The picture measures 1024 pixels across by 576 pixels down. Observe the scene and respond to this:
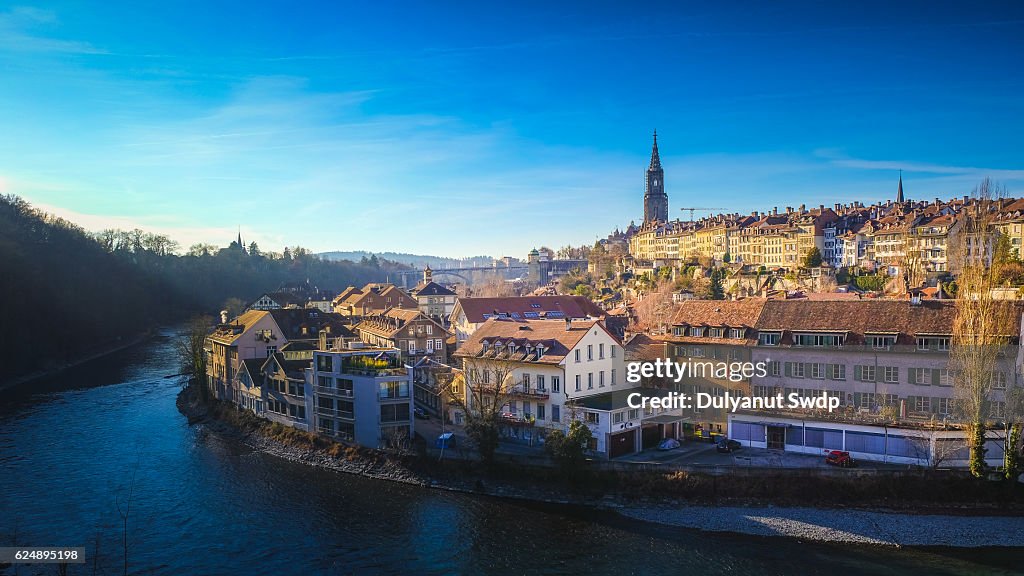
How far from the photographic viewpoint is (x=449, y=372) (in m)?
38.0

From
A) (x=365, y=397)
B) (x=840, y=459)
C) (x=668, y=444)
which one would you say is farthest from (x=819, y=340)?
(x=365, y=397)

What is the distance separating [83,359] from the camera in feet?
207

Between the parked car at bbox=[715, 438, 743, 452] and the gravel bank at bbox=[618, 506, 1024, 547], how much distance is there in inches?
155

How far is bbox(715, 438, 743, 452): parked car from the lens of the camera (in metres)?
28.3

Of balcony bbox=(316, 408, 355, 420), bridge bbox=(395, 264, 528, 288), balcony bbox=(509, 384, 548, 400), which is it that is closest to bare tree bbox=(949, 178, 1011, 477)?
balcony bbox=(509, 384, 548, 400)

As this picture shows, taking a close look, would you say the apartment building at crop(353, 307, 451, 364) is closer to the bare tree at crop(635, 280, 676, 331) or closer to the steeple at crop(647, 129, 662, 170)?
the bare tree at crop(635, 280, 676, 331)

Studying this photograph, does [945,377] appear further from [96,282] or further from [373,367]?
[96,282]

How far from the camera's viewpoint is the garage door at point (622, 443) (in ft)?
92.7

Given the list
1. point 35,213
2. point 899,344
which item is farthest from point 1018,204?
point 35,213

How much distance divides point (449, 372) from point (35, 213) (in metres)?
68.1

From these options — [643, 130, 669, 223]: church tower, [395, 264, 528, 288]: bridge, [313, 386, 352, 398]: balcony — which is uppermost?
[643, 130, 669, 223]: church tower

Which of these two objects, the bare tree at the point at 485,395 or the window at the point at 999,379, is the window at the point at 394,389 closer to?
the bare tree at the point at 485,395

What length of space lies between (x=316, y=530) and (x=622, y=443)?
12012mm

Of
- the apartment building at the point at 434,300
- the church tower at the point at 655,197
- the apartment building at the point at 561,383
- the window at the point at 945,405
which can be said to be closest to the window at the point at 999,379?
the window at the point at 945,405
